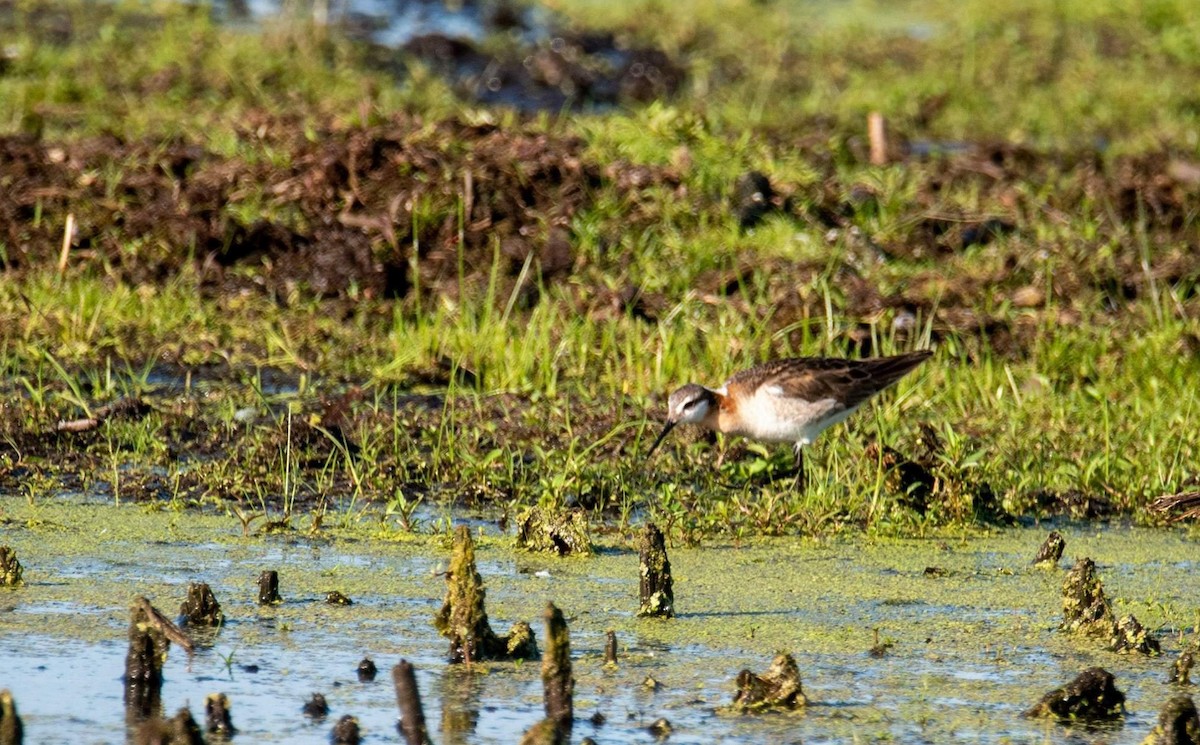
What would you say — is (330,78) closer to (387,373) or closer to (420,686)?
(387,373)

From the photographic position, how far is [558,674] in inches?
186

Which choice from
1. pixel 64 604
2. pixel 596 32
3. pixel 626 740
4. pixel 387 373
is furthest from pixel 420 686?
pixel 596 32

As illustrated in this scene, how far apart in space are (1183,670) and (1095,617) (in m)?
0.46

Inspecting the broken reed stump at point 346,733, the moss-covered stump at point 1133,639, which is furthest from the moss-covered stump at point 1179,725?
the broken reed stump at point 346,733

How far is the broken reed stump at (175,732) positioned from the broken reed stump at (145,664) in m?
0.59

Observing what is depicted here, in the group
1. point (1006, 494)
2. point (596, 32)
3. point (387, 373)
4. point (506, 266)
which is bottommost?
point (1006, 494)

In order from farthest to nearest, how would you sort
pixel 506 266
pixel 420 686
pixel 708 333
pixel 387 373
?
1. pixel 506 266
2. pixel 708 333
3. pixel 387 373
4. pixel 420 686

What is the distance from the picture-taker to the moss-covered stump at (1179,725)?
4633 mm

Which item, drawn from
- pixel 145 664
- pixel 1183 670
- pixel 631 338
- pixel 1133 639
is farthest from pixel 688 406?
pixel 145 664

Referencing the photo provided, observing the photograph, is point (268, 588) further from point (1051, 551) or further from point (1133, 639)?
point (1051, 551)

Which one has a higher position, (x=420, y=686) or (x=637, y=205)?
(x=637, y=205)

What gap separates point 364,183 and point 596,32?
797 centimetres

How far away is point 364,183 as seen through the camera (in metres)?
10.5

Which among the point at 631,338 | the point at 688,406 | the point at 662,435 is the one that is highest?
the point at 631,338
